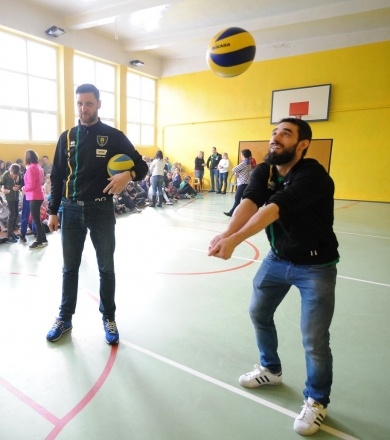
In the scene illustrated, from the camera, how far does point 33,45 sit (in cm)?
1188

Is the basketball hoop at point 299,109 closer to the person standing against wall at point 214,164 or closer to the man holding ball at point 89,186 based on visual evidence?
the person standing against wall at point 214,164

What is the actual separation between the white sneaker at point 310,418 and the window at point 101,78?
1352cm

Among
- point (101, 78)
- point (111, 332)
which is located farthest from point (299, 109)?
point (111, 332)

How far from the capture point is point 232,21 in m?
11.5

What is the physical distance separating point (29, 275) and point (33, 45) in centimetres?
1079

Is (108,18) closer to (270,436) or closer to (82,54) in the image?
(82,54)

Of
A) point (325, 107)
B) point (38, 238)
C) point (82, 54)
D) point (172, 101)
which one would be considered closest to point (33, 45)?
point (82, 54)

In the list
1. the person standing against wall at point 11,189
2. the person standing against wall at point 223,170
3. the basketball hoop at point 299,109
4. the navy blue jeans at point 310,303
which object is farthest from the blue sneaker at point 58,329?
the basketball hoop at point 299,109

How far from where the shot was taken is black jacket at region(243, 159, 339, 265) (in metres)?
1.80

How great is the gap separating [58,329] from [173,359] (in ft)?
3.52

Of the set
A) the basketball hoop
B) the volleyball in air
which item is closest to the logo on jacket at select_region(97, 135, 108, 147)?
the volleyball in air

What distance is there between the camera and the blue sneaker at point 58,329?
9.44ft

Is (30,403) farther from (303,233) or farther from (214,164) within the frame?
(214,164)

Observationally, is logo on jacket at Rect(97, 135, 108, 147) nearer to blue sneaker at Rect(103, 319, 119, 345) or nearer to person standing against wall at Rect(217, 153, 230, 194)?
blue sneaker at Rect(103, 319, 119, 345)
